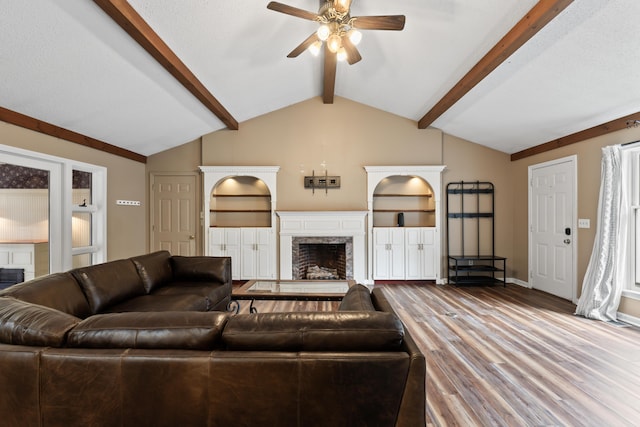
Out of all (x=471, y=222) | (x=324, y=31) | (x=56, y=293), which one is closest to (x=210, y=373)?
(x=56, y=293)

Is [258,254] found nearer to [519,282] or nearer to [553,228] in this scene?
[519,282]

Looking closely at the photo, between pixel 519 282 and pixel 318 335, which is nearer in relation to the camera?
pixel 318 335

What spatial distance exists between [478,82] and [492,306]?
2862mm

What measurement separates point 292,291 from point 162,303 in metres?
1.25

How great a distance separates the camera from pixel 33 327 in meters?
1.31

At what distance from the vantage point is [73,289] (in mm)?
2395

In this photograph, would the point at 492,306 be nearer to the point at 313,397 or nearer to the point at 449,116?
the point at 449,116

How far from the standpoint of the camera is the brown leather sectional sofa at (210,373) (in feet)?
4.04

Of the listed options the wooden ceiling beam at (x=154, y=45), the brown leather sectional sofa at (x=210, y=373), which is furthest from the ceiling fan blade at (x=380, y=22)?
the brown leather sectional sofa at (x=210, y=373)

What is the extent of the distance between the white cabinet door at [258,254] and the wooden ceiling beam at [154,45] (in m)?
2.24

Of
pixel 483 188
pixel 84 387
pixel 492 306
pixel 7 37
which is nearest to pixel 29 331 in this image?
pixel 84 387

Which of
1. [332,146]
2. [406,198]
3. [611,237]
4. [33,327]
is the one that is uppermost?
[332,146]

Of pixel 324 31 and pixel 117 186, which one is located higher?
pixel 324 31

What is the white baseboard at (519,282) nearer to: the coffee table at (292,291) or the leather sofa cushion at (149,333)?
the coffee table at (292,291)
